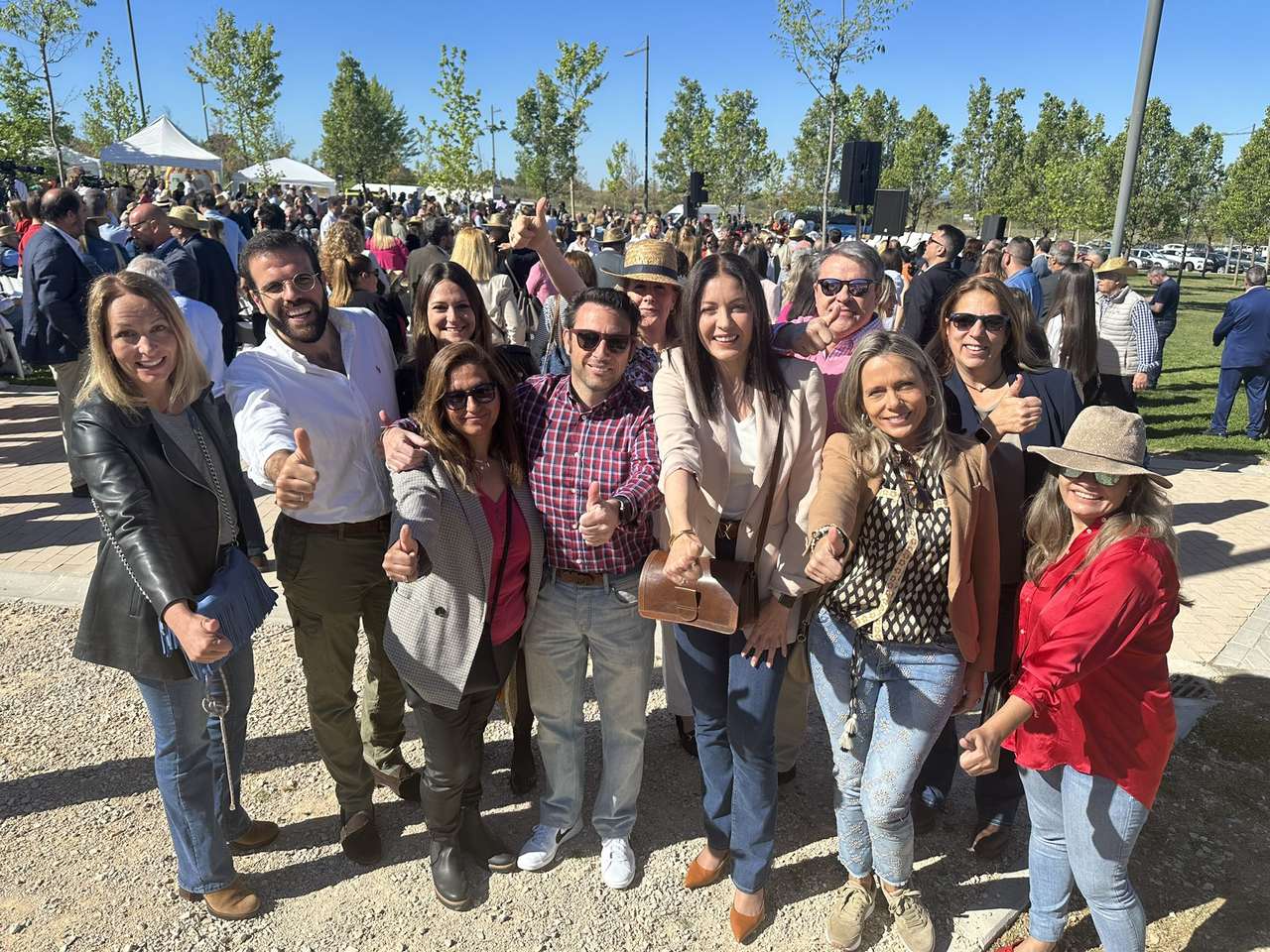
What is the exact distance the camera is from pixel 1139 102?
23.5ft

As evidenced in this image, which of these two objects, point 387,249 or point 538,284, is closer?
point 538,284

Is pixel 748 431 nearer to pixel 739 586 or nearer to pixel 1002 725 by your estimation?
pixel 739 586

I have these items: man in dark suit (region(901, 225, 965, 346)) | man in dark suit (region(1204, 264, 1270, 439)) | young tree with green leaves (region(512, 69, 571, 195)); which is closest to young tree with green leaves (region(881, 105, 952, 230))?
young tree with green leaves (region(512, 69, 571, 195))

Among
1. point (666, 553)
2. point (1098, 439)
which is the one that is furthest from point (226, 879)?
point (1098, 439)

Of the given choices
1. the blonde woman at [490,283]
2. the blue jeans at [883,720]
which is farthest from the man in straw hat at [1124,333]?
the blue jeans at [883,720]

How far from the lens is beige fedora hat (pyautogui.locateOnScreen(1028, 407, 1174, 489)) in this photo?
7.00 feet

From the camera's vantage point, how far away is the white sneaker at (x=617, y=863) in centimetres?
290

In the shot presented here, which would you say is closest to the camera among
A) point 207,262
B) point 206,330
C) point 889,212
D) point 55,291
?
point 206,330

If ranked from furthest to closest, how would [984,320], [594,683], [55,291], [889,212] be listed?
[889,212], [55,291], [594,683], [984,320]

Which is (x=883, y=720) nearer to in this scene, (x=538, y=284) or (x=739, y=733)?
(x=739, y=733)

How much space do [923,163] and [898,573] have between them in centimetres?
4165

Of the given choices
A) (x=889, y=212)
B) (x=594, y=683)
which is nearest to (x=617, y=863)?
(x=594, y=683)

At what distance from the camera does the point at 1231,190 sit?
2744 cm

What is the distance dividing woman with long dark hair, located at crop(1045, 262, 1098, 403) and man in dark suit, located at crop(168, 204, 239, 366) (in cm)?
664
